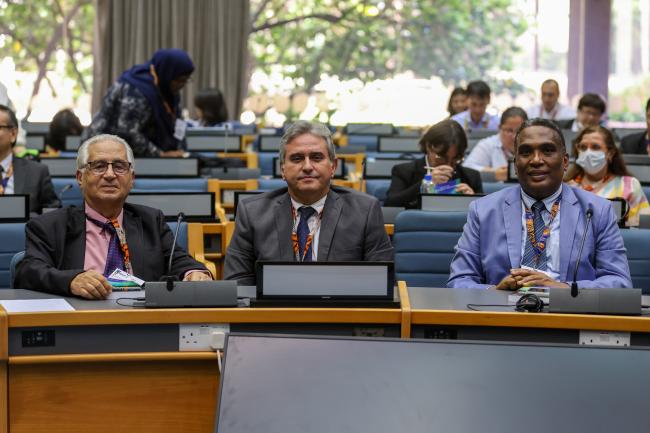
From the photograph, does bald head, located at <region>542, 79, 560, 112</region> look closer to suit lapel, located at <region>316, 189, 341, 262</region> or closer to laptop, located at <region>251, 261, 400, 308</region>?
suit lapel, located at <region>316, 189, 341, 262</region>

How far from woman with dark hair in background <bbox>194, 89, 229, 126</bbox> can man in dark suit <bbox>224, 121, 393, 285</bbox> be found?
707 centimetres

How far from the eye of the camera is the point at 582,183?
17.9ft

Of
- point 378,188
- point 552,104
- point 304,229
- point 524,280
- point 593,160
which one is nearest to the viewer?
point 524,280

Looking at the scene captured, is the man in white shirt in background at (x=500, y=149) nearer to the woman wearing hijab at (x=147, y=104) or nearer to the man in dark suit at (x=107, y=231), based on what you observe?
the woman wearing hijab at (x=147, y=104)

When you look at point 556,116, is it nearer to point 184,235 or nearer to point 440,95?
point 440,95

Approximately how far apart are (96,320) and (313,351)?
0.84 metres

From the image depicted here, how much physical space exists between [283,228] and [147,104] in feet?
11.2

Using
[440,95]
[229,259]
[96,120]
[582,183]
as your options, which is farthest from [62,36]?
[229,259]

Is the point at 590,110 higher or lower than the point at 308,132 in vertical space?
higher

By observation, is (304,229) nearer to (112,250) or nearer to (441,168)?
(112,250)

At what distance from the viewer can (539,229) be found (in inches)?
137

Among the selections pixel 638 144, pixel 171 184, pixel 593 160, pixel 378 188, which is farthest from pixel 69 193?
pixel 638 144

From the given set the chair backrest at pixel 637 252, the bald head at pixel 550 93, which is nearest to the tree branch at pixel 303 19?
the bald head at pixel 550 93

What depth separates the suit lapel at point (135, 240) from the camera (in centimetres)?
347
